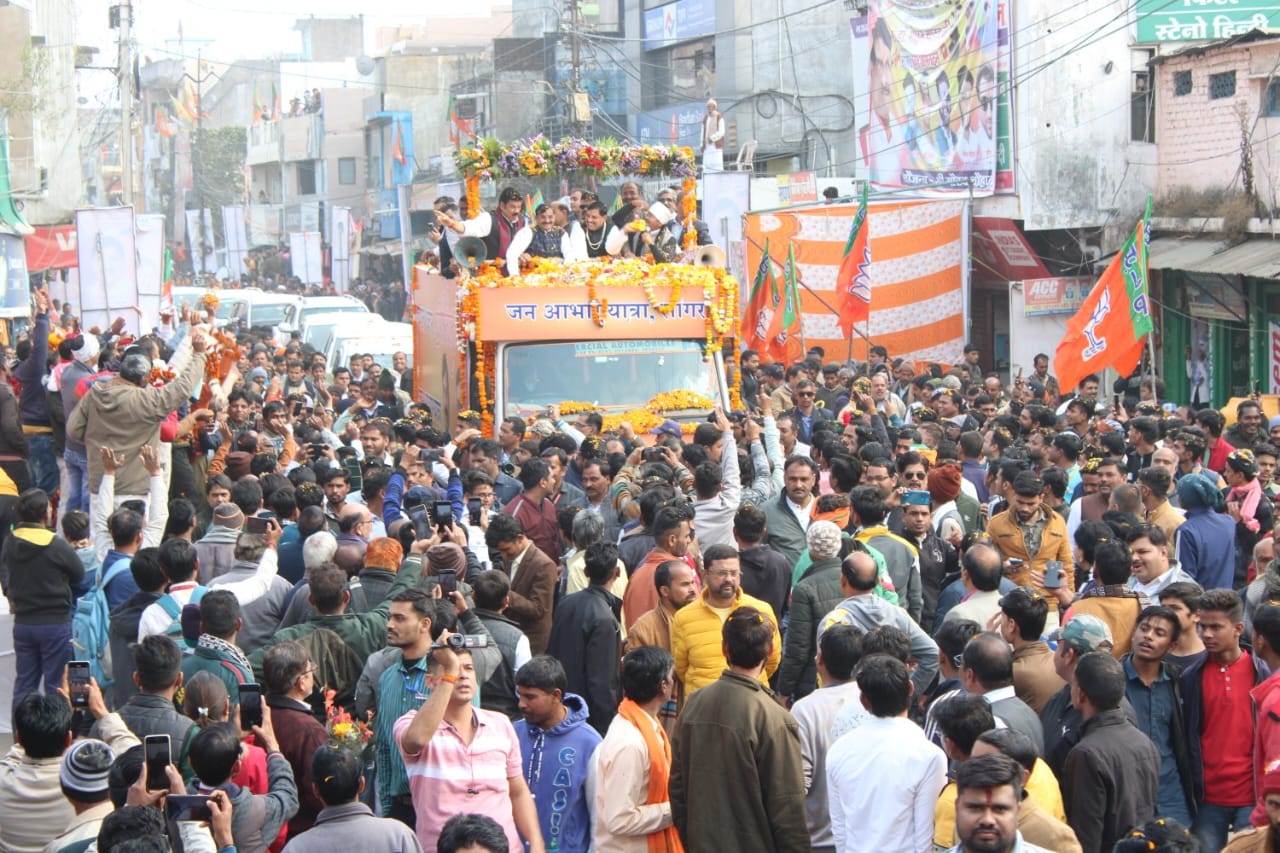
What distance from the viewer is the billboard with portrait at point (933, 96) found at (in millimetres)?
25594

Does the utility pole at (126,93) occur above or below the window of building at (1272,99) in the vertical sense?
above

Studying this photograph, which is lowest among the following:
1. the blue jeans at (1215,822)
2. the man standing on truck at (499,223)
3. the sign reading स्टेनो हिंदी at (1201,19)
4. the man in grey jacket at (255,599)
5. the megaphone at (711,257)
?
the blue jeans at (1215,822)

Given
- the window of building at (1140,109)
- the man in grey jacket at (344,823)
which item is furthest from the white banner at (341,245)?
the man in grey jacket at (344,823)

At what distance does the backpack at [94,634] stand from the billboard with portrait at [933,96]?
19.6 meters

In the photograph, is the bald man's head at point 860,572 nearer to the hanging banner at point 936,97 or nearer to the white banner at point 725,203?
the white banner at point 725,203

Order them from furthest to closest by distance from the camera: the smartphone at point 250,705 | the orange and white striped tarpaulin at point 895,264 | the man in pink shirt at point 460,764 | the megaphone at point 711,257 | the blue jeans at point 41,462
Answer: the orange and white striped tarpaulin at point 895,264 → the megaphone at point 711,257 → the blue jeans at point 41,462 → the man in pink shirt at point 460,764 → the smartphone at point 250,705

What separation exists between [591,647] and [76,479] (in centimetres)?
586

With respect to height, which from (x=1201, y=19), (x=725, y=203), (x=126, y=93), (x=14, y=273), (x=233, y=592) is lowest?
(x=233, y=592)

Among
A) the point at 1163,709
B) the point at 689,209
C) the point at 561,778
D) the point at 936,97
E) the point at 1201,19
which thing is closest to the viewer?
the point at 561,778

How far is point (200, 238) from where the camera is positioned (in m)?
69.9

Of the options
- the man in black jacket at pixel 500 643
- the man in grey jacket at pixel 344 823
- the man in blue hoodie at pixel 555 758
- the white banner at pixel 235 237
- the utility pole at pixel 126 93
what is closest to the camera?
the man in grey jacket at pixel 344 823

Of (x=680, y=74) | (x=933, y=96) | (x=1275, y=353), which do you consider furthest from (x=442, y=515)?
(x=680, y=74)

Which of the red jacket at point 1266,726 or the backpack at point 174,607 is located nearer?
the red jacket at point 1266,726

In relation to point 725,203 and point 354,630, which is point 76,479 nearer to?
point 354,630
